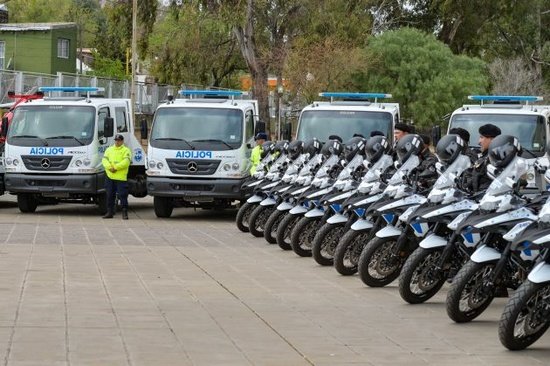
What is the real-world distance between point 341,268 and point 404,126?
2.94m

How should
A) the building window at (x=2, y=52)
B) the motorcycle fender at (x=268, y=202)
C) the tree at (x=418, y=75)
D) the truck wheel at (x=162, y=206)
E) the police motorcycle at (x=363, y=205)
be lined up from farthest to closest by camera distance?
the building window at (x=2, y=52) → the tree at (x=418, y=75) → the truck wheel at (x=162, y=206) → the motorcycle fender at (x=268, y=202) → the police motorcycle at (x=363, y=205)

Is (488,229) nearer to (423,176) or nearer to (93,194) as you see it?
(423,176)

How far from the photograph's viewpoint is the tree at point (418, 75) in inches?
2146

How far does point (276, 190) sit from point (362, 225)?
17.0ft

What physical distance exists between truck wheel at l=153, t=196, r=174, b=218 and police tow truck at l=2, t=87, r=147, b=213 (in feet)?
3.70

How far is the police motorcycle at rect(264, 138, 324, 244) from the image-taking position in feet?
62.3

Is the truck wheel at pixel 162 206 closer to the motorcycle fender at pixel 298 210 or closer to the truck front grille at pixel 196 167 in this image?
the truck front grille at pixel 196 167

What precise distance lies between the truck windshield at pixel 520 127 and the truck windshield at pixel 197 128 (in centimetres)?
464

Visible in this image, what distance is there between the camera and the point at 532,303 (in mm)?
9820

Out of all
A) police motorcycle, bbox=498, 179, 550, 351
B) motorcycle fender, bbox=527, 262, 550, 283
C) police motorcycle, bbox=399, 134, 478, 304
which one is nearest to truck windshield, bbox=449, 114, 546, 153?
police motorcycle, bbox=399, 134, 478, 304

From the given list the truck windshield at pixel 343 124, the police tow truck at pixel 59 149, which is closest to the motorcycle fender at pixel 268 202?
the truck windshield at pixel 343 124

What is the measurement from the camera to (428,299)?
41.8 feet

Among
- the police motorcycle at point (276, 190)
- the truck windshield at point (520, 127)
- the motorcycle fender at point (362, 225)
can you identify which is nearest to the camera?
the motorcycle fender at point (362, 225)

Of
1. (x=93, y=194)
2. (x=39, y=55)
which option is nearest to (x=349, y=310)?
(x=93, y=194)
